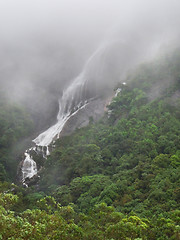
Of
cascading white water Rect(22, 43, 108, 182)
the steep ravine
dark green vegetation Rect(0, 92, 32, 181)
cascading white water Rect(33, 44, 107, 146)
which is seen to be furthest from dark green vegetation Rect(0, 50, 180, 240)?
dark green vegetation Rect(0, 92, 32, 181)

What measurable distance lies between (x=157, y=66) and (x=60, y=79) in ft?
72.5

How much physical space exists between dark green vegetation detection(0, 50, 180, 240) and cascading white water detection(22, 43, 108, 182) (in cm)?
327

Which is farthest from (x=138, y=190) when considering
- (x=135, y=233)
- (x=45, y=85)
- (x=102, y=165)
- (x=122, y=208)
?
(x=45, y=85)

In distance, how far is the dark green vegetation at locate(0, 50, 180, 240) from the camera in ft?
25.9

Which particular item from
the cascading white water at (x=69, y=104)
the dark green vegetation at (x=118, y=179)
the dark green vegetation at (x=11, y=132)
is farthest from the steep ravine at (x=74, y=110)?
the dark green vegetation at (x=118, y=179)

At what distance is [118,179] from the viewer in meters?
18.5

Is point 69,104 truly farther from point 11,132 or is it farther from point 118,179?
point 118,179

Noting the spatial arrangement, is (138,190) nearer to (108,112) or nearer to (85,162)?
(85,162)

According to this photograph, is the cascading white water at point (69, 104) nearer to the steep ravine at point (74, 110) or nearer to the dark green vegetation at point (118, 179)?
the steep ravine at point (74, 110)

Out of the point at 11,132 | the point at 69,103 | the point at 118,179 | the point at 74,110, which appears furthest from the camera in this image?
the point at 69,103

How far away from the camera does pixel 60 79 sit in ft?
168

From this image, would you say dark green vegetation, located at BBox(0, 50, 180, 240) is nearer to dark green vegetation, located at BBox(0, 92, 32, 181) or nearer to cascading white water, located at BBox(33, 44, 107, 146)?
cascading white water, located at BBox(33, 44, 107, 146)

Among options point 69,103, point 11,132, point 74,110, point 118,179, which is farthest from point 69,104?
point 118,179

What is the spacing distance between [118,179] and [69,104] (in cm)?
2387
